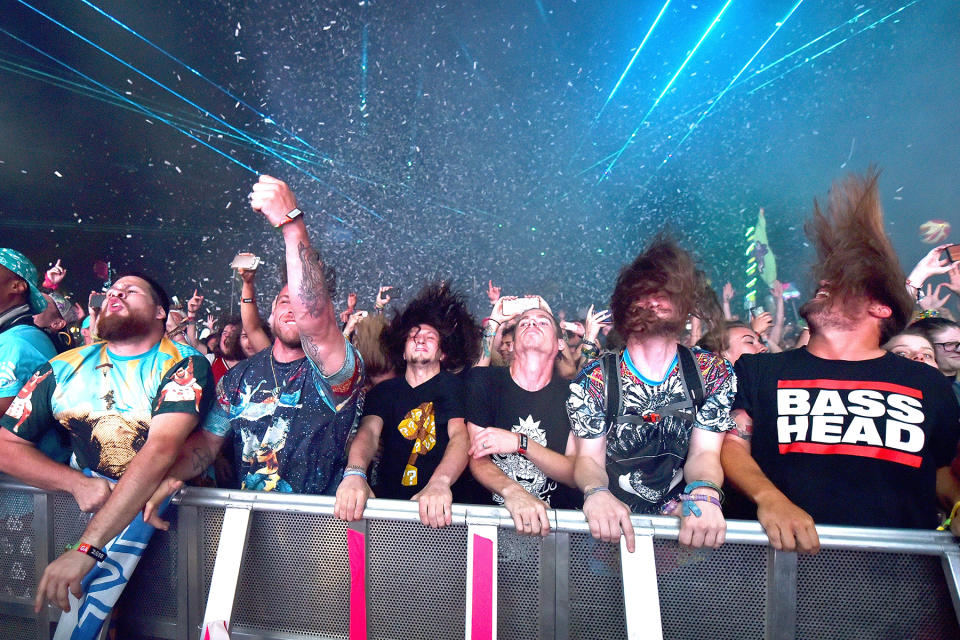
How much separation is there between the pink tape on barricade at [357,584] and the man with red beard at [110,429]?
2.37ft

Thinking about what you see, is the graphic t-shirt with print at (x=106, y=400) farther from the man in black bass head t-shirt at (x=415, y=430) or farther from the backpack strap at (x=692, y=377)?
the backpack strap at (x=692, y=377)

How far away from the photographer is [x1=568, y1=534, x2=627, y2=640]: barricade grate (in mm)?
1389

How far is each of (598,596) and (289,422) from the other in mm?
1308

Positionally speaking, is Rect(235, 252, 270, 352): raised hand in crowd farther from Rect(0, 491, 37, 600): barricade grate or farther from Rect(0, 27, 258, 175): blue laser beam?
Rect(0, 27, 258, 175): blue laser beam

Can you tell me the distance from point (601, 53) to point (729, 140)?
2.77 m

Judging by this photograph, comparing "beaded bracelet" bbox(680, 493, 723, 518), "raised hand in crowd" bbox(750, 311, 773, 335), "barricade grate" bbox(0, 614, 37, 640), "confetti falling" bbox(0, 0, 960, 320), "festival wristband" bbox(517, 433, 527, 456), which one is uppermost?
→ "confetti falling" bbox(0, 0, 960, 320)

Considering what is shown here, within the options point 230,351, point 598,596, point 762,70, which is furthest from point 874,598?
point 762,70

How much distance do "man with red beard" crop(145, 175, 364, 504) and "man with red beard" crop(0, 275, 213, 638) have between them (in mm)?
135

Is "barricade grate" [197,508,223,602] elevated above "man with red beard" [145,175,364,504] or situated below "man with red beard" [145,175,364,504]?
below

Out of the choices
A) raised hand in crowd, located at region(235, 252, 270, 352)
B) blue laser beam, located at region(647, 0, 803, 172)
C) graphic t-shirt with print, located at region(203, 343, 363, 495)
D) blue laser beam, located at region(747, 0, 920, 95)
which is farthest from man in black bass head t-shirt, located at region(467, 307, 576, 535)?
blue laser beam, located at region(747, 0, 920, 95)

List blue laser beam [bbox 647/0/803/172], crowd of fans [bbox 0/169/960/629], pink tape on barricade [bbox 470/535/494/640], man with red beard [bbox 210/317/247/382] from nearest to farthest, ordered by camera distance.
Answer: pink tape on barricade [bbox 470/535/494/640] → crowd of fans [bbox 0/169/960/629] → man with red beard [bbox 210/317/247/382] → blue laser beam [bbox 647/0/803/172]

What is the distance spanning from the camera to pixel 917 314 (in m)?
3.22

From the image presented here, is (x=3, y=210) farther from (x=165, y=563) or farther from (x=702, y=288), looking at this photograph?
(x=702, y=288)

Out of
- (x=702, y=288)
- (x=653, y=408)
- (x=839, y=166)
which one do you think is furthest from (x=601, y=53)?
(x=653, y=408)
